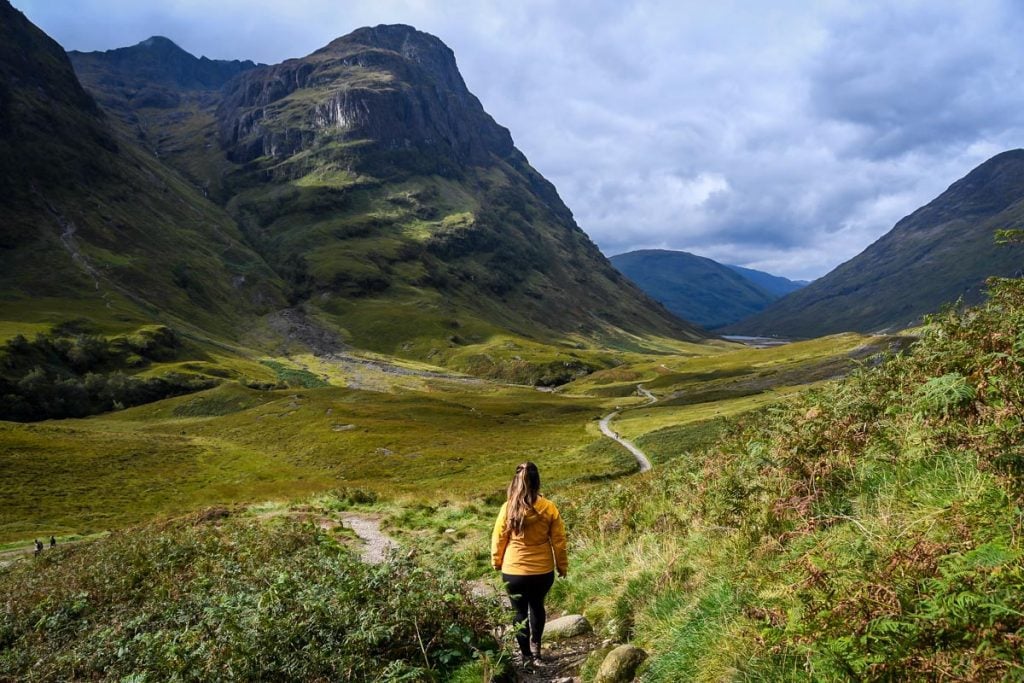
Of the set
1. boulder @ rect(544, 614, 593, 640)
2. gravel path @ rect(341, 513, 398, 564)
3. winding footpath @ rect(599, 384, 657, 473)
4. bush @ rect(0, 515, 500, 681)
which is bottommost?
winding footpath @ rect(599, 384, 657, 473)

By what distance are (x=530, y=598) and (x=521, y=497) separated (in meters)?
1.60

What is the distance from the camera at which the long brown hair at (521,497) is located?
898 centimetres

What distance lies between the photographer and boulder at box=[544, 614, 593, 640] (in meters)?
9.38

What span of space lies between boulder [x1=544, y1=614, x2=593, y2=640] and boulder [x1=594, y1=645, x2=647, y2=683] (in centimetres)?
232

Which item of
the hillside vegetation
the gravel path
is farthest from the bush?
the gravel path

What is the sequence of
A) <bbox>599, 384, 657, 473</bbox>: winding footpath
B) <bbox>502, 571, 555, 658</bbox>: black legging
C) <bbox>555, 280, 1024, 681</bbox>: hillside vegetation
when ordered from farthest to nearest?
1. <bbox>599, 384, 657, 473</bbox>: winding footpath
2. <bbox>502, 571, 555, 658</bbox>: black legging
3. <bbox>555, 280, 1024, 681</bbox>: hillside vegetation

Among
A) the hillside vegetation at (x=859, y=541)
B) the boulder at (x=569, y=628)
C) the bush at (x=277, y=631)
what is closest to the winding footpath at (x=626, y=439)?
the hillside vegetation at (x=859, y=541)

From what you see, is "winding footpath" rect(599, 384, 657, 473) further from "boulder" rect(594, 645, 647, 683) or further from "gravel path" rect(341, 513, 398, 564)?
"boulder" rect(594, 645, 647, 683)

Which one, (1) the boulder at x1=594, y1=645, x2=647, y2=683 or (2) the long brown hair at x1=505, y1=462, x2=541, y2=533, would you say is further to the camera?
(2) the long brown hair at x1=505, y1=462, x2=541, y2=533

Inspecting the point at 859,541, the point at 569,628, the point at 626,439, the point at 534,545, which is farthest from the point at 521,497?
the point at 626,439

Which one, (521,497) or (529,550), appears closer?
(529,550)

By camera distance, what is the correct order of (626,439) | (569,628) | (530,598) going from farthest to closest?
(626,439)
(569,628)
(530,598)

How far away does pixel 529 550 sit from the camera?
9000mm

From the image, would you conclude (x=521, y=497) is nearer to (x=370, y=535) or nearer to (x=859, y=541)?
(x=859, y=541)
